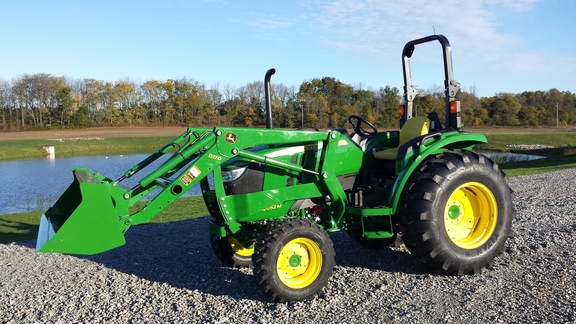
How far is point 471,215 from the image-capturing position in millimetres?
5977

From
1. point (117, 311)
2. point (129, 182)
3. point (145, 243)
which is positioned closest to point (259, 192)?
point (117, 311)

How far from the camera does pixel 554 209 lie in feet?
29.3

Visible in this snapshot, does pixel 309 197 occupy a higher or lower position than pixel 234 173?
lower

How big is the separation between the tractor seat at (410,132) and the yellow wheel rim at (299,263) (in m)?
1.52

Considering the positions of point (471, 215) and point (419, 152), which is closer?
point (419, 152)

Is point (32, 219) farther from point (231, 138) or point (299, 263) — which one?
point (299, 263)

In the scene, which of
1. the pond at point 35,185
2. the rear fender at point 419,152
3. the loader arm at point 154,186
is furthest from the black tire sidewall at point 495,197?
the pond at point 35,185

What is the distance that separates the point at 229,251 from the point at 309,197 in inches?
50.1

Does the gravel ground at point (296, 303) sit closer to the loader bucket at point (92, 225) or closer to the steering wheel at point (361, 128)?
the loader bucket at point (92, 225)

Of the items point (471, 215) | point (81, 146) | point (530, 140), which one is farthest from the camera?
point (530, 140)

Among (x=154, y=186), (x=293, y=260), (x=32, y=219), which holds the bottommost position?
(x=32, y=219)

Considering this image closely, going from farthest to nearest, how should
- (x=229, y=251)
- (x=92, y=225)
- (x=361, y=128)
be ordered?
(x=361, y=128)
(x=229, y=251)
(x=92, y=225)

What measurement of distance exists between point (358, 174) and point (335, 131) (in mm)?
645

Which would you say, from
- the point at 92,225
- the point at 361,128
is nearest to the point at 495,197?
the point at 361,128
